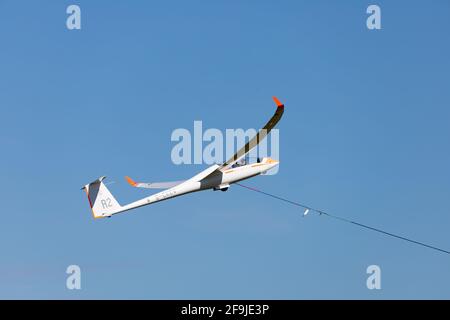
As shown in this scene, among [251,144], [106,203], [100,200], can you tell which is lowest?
[106,203]

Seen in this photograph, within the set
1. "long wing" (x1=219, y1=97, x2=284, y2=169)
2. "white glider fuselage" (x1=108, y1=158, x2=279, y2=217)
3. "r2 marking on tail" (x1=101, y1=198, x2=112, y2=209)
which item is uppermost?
"long wing" (x1=219, y1=97, x2=284, y2=169)

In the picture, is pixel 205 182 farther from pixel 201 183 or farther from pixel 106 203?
pixel 106 203

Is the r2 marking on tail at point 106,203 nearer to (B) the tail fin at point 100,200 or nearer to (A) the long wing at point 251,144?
(B) the tail fin at point 100,200

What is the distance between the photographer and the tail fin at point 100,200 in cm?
5753

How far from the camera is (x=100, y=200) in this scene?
5778 centimetres

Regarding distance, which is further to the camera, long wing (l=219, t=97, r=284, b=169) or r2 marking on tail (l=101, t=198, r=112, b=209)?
r2 marking on tail (l=101, t=198, r=112, b=209)

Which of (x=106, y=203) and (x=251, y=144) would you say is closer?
(x=106, y=203)

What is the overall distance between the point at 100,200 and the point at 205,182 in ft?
22.8

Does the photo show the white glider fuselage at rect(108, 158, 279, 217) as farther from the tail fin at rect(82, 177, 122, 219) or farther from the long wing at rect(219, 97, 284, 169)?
the long wing at rect(219, 97, 284, 169)

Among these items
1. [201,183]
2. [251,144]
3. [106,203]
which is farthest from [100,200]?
[251,144]

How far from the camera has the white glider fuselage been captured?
56.6 m

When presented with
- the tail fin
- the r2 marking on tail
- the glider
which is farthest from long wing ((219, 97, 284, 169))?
the r2 marking on tail
